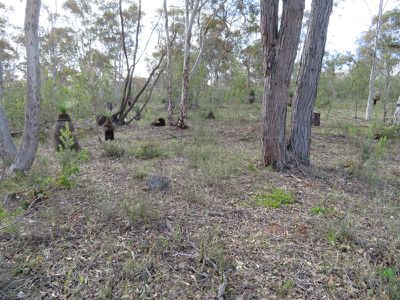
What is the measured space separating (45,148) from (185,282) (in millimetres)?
5710

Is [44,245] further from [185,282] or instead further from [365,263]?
[365,263]

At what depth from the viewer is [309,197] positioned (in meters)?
3.41

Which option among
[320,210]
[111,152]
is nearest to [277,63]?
[320,210]

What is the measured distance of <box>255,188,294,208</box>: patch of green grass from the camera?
3203 millimetres

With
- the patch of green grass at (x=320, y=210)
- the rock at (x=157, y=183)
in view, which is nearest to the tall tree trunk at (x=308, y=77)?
the patch of green grass at (x=320, y=210)

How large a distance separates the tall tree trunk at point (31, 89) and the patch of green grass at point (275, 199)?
339 centimetres

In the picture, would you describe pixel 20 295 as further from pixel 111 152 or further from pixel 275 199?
pixel 111 152

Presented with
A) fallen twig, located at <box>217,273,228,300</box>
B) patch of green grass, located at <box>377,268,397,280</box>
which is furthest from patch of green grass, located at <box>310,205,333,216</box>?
fallen twig, located at <box>217,273,228,300</box>

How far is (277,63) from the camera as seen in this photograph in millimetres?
3920

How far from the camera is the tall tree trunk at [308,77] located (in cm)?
423

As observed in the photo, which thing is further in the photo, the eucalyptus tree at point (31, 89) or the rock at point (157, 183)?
the eucalyptus tree at point (31, 89)

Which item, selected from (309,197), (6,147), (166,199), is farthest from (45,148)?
(309,197)

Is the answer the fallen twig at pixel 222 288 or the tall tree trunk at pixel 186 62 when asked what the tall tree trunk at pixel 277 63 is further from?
the tall tree trunk at pixel 186 62

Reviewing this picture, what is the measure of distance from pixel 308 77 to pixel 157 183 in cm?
Result: 294
